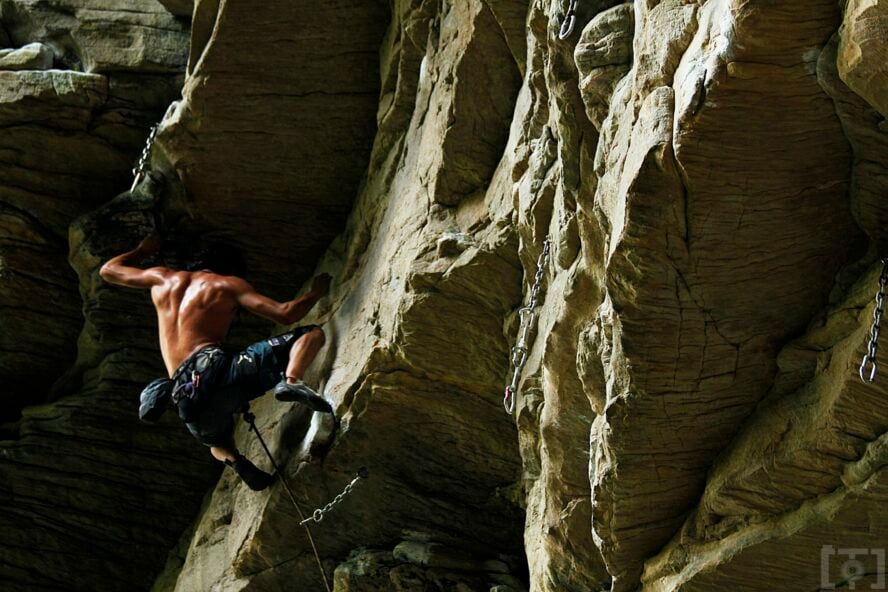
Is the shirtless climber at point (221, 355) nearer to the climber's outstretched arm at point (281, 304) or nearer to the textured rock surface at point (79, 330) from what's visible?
the climber's outstretched arm at point (281, 304)

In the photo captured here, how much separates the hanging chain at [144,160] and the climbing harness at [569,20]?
436cm

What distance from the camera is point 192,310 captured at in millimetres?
7574

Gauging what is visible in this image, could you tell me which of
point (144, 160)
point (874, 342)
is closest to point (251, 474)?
point (144, 160)

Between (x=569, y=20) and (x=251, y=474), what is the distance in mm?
3840

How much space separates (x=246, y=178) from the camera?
8.20 m

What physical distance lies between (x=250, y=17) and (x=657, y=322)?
445 centimetres

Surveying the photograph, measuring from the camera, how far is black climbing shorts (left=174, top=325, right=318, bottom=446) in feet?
23.5

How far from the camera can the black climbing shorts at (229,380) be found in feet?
23.5

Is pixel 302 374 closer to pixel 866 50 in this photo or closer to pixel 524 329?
pixel 524 329

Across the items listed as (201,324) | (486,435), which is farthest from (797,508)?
(201,324)

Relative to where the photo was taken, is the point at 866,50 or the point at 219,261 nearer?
the point at 866,50

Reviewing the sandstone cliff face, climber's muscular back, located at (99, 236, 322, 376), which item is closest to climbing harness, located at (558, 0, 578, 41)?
the sandstone cliff face

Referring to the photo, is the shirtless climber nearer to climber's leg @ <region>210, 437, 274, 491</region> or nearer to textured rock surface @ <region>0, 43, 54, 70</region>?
climber's leg @ <region>210, 437, 274, 491</region>

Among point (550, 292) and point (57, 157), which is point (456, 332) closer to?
point (550, 292)
